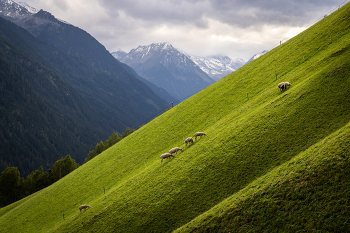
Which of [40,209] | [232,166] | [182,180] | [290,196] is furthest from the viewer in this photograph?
[40,209]

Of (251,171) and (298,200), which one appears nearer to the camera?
(298,200)

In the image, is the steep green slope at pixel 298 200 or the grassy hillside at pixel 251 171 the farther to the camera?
the grassy hillside at pixel 251 171

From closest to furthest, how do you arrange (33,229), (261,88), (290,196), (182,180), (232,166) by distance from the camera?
(290,196)
(232,166)
(182,180)
(33,229)
(261,88)

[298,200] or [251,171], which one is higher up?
[251,171]

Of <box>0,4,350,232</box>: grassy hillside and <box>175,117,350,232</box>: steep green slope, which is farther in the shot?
<box>0,4,350,232</box>: grassy hillside

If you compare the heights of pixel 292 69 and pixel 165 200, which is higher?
pixel 292 69

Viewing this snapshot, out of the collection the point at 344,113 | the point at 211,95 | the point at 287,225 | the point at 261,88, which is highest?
the point at 211,95

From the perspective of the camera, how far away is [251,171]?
21.1m

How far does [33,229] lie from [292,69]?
63.4 m

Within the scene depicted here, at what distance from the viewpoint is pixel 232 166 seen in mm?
22984

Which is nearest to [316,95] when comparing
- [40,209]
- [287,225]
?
[287,225]

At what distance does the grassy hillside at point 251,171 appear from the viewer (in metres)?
14.5

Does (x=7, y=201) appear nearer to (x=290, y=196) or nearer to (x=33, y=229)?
(x=33, y=229)

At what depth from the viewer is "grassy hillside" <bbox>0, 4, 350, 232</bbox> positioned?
1446 centimetres
